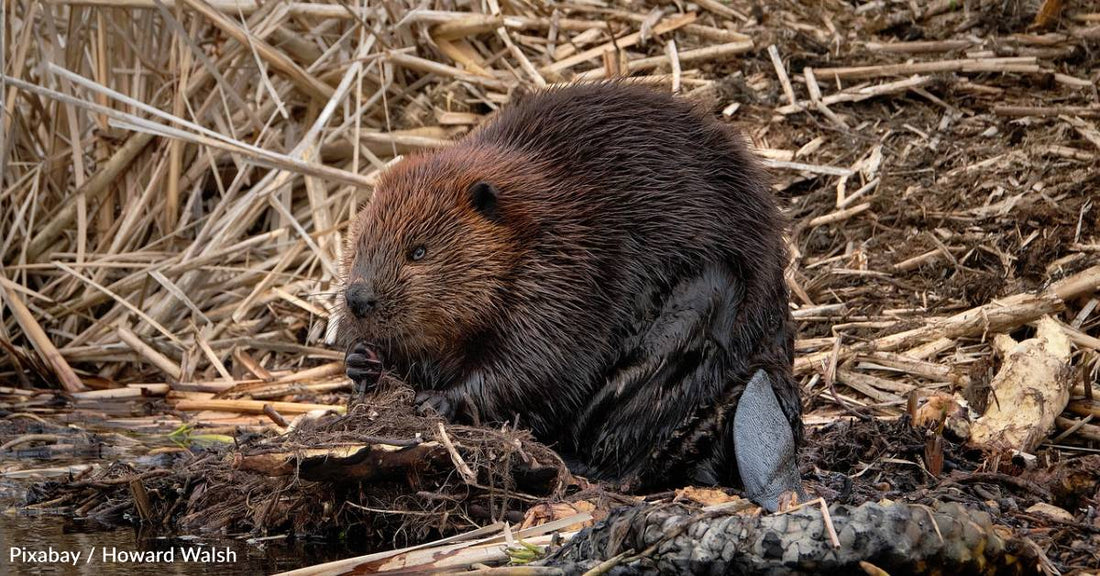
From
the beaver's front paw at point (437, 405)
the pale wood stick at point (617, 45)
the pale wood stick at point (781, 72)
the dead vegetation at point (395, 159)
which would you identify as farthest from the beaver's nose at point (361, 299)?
the pale wood stick at point (781, 72)

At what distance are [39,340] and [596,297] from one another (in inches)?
131

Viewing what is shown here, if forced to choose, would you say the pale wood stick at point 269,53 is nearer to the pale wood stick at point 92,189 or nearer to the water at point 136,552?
the pale wood stick at point 92,189

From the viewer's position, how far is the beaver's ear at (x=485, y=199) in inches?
170

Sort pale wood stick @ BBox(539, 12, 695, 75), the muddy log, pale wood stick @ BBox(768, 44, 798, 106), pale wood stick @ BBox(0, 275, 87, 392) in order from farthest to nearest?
pale wood stick @ BBox(539, 12, 695, 75), pale wood stick @ BBox(768, 44, 798, 106), pale wood stick @ BBox(0, 275, 87, 392), the muddy log

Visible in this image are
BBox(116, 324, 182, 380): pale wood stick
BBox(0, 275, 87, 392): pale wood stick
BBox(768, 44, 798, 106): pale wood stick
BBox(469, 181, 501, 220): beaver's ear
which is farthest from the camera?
BBox(768, 44, 798, 106): pale wood stick

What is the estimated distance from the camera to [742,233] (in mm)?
4418

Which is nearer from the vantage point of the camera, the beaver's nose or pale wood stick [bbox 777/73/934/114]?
the beaver's nose

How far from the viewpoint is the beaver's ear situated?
4.32 metres

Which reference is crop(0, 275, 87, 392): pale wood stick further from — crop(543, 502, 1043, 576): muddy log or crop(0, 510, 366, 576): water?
crop(543, 502, 1043, 576): muddy log

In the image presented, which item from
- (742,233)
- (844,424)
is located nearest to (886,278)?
(844,424)

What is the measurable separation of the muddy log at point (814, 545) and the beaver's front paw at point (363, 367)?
1.33 meters

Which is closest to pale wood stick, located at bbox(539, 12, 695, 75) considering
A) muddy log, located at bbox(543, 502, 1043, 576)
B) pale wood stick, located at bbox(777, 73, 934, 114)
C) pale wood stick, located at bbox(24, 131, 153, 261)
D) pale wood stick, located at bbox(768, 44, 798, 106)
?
pale wood stick, located at bbox(768, 44, 798, 106)

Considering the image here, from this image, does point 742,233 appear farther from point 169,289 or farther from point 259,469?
point 169,289

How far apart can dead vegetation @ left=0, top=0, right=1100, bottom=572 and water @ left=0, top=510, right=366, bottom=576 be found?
2.88ft
